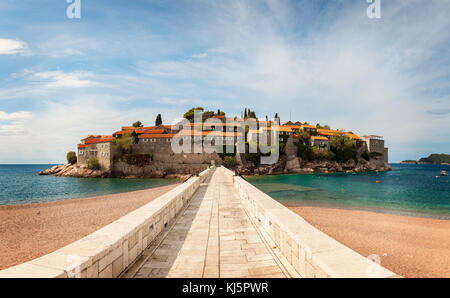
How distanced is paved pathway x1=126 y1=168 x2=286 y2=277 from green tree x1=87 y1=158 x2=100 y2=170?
54.8 metres

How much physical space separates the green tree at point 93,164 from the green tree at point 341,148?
226 feet

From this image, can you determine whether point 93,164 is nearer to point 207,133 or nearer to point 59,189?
point 59,189

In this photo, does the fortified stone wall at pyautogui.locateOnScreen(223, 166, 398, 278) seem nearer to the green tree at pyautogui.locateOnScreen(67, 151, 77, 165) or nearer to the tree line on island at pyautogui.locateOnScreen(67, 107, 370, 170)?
the tree line on island at pyautogui.locateOnScreen(67, 107, 370, 170)

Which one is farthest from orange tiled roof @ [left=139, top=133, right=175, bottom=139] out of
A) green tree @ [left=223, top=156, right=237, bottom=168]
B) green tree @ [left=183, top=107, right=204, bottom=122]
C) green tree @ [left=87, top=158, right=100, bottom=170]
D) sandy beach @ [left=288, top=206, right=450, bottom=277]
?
sandy beach @ [left=288, top=206, right=450, bottom=277]

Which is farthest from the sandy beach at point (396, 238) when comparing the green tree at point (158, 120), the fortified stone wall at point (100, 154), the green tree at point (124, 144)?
the green tree at point (158, 120)

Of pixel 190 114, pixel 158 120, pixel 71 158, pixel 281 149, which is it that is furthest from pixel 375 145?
pixel 71 158

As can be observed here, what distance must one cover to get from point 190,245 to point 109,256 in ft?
6.78

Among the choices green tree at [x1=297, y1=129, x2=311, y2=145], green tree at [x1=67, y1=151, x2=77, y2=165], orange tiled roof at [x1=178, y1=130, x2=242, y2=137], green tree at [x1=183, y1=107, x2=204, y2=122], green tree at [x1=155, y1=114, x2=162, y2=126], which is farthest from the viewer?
green tree at [x1=183, y1=107, x2=204, y2=122]

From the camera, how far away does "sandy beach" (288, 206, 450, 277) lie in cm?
778

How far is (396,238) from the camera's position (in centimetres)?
1059

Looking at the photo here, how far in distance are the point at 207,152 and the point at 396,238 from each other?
46.5 m

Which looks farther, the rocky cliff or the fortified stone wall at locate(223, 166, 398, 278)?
the rocky cliff

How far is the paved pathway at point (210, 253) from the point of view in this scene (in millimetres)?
3561

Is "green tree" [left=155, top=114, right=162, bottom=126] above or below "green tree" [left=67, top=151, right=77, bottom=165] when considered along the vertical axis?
above
